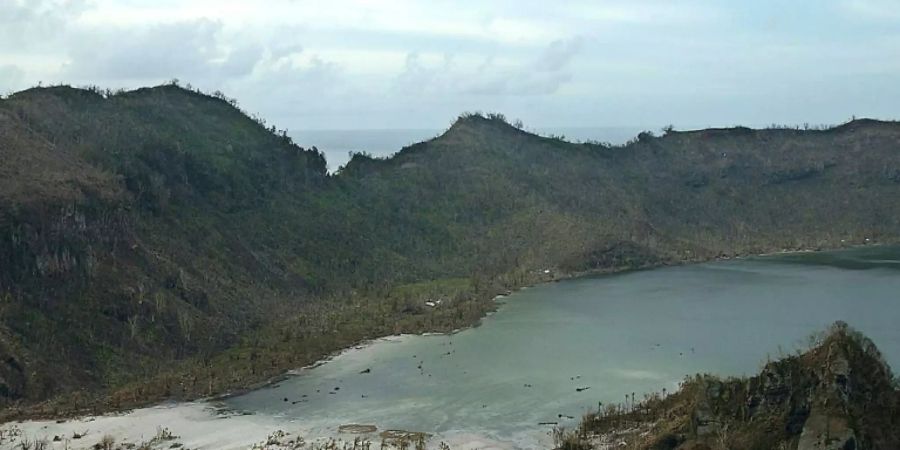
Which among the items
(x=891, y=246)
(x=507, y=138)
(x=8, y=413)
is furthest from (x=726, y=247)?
(x=8, y=413)

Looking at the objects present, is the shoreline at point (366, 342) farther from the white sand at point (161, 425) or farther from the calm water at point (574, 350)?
the calm water at point (574, 350)

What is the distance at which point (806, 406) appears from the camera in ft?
97.3

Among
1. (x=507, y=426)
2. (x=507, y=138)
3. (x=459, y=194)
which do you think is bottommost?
(x=507, y=426)

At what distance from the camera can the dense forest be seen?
4947 centimetres

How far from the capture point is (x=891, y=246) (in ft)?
338

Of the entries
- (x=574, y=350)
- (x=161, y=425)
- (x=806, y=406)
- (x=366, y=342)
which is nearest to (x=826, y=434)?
(x=806, y=406)

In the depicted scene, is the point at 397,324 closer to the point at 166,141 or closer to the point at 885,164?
the point at 166,141

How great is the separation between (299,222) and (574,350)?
36862 mm

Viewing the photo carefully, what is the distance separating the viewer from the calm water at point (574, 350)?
41875mm

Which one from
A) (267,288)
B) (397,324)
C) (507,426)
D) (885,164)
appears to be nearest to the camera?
(507,426)

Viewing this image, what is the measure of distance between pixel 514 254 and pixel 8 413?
2358 inches

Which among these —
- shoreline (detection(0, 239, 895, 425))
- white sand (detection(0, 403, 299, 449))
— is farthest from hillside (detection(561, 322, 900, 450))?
shoreline (detection(0, 239, 895, 425))

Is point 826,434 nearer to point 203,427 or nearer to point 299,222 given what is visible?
point 203,427

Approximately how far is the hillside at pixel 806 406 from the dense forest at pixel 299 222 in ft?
88.7
